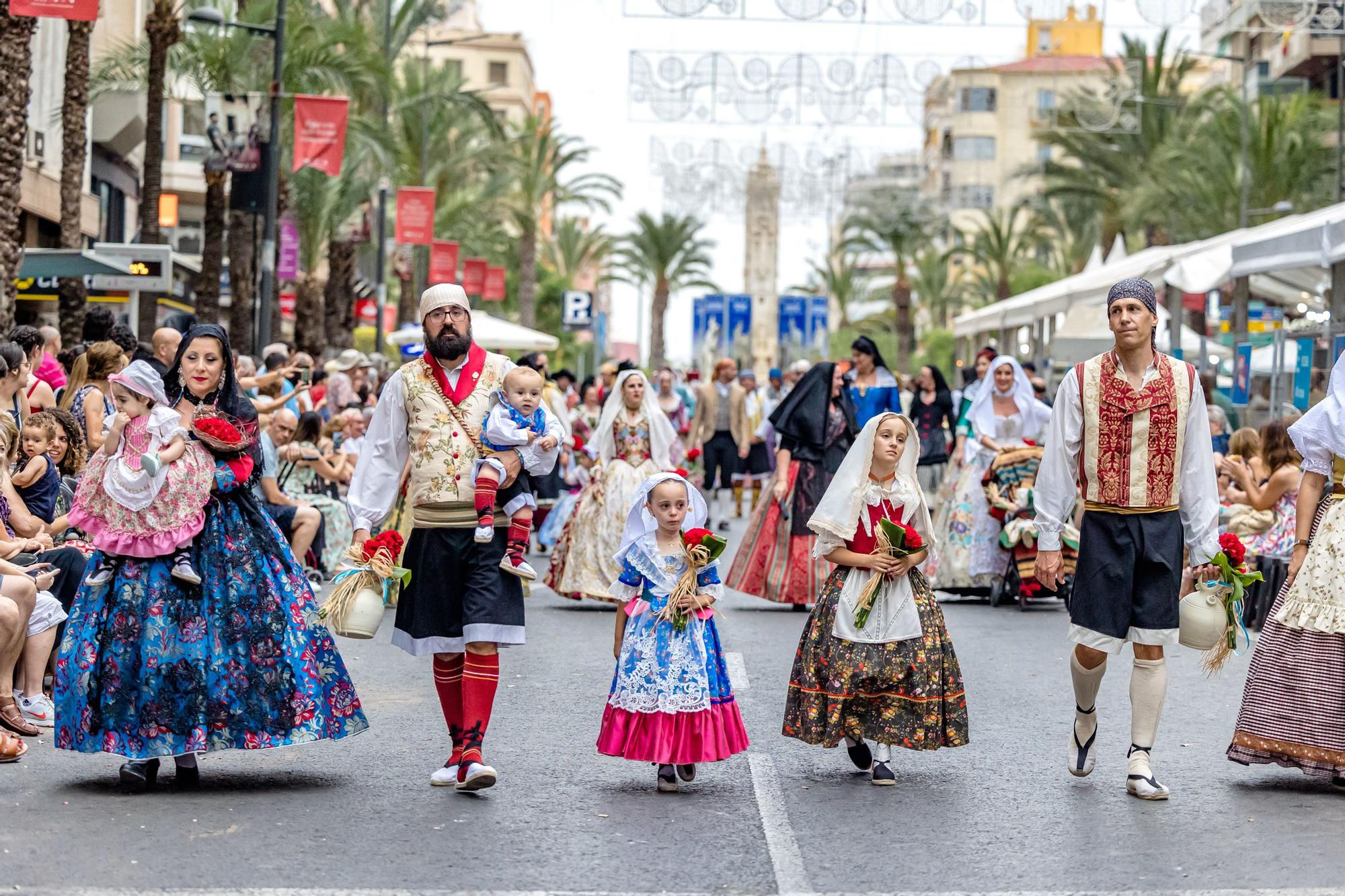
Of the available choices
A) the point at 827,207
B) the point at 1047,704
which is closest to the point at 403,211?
the point at 827,207

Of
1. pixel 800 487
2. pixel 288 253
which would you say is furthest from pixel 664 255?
pixel 800 487

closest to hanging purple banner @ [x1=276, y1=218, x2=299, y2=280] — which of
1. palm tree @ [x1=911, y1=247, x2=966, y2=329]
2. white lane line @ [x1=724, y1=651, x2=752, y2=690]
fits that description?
white lane line @ [x1=724, y1=651, x2=752, y2=690]

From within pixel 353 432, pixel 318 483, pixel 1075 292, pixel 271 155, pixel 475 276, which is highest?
pixel 475 276

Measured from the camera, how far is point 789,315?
68.2 meters

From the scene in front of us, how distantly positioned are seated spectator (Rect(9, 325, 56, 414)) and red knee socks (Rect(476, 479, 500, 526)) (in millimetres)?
5645

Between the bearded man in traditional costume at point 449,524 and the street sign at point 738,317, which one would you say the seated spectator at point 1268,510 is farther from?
the street sign at point 738,317

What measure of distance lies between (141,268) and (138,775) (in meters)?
16.1

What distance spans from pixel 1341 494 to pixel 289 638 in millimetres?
4079

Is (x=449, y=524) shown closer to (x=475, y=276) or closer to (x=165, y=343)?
(x=165, y=343)

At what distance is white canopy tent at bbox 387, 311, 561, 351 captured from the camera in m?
31.4

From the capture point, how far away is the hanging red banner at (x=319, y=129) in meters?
27.2

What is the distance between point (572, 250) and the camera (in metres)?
85.5

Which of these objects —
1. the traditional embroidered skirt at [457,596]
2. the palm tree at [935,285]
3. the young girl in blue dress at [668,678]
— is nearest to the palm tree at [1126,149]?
the palm tree at [935,285]

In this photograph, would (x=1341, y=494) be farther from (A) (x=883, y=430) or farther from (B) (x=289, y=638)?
(B) (x=289, y=638)
